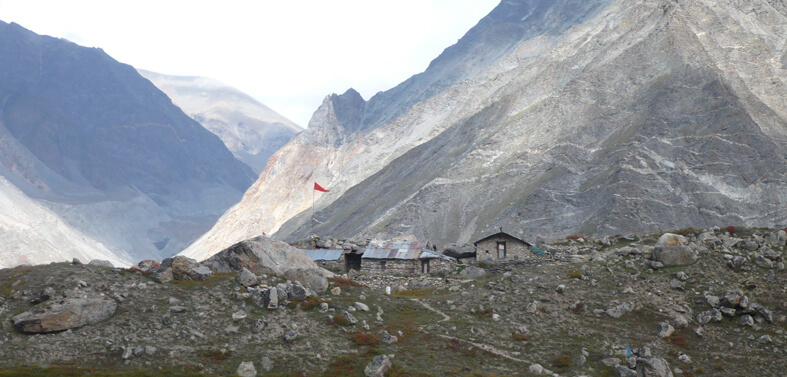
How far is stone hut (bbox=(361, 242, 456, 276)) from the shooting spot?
54.0 m

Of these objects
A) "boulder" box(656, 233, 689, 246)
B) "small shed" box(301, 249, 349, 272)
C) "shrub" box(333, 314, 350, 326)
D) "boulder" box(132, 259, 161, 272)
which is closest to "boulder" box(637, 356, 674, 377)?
"shrub" box(333, 314, 350, 326)

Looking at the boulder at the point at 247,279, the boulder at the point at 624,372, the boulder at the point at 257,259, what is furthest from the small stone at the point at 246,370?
the boulder at the point at 624,372

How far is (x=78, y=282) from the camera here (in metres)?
32.1

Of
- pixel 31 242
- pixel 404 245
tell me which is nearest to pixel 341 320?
pixel 404 245

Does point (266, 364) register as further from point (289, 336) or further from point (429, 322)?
point (429, 322)

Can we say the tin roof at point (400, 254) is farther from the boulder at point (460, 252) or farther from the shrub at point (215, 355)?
the shrub at point (215, 355)

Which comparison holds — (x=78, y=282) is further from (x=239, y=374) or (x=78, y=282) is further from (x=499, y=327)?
(x=499, y=327)

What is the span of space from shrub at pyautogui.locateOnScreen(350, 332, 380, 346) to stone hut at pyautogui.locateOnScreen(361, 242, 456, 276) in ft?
66.0

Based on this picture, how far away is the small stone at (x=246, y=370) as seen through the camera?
2841 centimetres

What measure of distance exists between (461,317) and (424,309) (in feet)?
9.05

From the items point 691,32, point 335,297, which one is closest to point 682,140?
point 691,32

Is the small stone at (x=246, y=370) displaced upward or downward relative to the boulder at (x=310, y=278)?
downward

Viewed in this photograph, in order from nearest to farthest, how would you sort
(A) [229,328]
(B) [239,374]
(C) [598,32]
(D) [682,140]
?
(B) [239,374], (A) [229,328], (D) [682,140], (C) [598,32]

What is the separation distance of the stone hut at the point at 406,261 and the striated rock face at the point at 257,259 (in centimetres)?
1253
